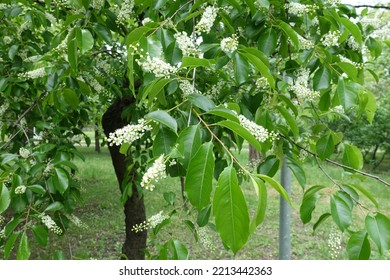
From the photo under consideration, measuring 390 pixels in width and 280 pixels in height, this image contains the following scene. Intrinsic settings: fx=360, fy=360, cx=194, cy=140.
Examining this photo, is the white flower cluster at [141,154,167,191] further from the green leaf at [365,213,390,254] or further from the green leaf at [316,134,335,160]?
the green leaf at [316,134,335,160]

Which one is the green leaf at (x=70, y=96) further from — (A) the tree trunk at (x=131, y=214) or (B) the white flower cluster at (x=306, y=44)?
(A) the tree trunk at (x=131, y=214)

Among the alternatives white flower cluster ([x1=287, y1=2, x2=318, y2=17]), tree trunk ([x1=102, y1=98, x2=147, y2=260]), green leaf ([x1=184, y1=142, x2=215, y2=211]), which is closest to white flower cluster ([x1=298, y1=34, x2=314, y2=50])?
white flower cluster ([x1=287, y1=2, x2=318, y2=17])

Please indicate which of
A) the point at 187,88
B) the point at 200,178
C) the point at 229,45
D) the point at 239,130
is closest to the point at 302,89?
the point at 229,45

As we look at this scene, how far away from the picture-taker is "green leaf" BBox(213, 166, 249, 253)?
0.72 meters

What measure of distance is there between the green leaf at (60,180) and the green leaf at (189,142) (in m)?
0.83

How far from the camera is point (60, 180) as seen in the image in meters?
1.50

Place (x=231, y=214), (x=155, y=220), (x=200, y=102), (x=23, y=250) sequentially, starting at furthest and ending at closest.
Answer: (x=23, y=250) < (x=155, y=220) < (x=200, y=102) < (x=231, y=214)

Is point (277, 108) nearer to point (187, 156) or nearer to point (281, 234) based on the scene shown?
point (187, 156)

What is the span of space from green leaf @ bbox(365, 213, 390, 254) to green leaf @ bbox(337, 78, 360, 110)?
38 centimetres

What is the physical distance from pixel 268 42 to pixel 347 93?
0.33m

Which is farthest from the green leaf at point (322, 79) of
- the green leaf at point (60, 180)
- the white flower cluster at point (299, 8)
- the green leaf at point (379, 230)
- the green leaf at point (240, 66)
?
the green leaf at point (60, 180)

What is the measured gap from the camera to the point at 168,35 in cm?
112

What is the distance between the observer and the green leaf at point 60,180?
1487 mm

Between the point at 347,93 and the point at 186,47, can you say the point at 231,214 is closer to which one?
the point at 186,47
